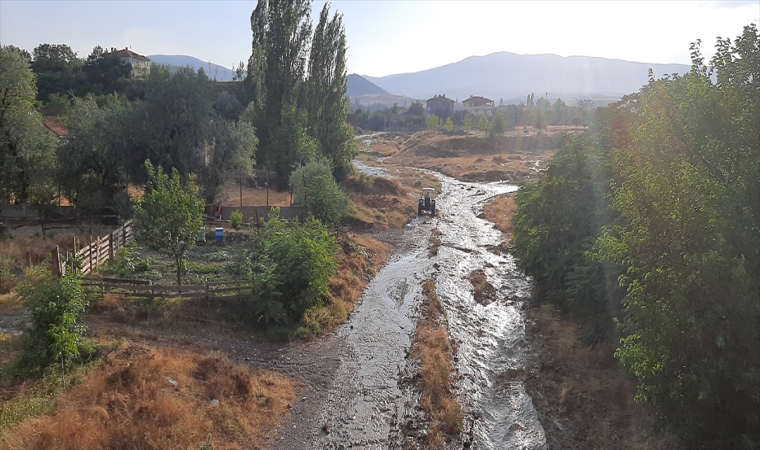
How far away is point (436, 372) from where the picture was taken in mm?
16391

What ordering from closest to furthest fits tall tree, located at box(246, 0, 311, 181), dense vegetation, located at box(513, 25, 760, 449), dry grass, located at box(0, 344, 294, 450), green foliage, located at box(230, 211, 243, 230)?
dense vegetation, located at box(513, 25, 760, 449), dry grass, located at box(0, 344, 294, 450), green foliage, located at box(230, 211, 243, 230), tall tree, located at box(246, 0, 311, 181)

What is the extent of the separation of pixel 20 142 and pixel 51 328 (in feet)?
71.4

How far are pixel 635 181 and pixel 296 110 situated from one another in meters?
38.4

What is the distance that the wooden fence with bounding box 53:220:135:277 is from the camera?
18062 mm

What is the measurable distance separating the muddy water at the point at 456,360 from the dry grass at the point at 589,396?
78 cm

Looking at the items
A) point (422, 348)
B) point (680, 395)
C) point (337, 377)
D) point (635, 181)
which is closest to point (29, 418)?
point (337, 377)

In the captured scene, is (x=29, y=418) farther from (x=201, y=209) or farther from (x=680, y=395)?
(x=680, y=395)

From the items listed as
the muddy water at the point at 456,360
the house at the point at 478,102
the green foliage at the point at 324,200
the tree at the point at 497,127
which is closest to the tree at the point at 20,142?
the green foliage at the point at 324,200

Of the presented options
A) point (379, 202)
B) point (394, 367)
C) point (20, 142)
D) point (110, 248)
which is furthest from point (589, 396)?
point (20, 142)

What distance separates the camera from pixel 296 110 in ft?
150

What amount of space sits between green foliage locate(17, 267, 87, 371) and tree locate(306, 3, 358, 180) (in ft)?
110

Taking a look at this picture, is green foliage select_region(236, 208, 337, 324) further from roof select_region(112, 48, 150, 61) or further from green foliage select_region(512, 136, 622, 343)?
roof select_region(112, 48, 150, 61)

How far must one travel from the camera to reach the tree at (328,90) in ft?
151

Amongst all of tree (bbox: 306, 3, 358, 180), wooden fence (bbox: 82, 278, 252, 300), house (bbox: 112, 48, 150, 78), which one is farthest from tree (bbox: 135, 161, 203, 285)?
house (bbox: 112, 48, 150, 78)
